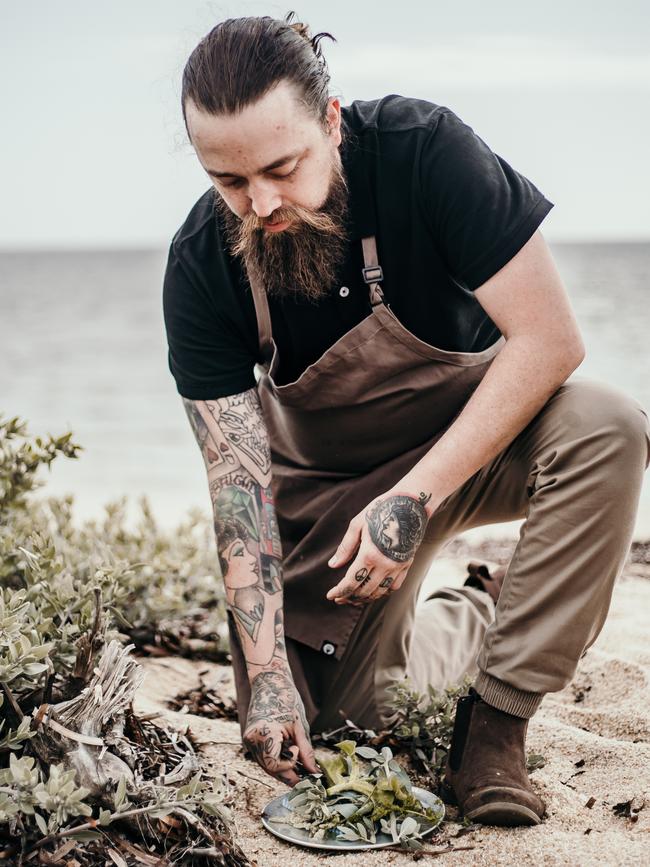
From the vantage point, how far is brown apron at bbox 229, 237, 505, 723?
2688 millimetres

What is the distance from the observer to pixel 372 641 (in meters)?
2.90

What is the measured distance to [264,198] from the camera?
7.81ft

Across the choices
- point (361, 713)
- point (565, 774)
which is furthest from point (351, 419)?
point (565, 774)

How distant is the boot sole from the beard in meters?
1.44

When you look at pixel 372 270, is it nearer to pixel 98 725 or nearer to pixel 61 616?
pixel 61 616

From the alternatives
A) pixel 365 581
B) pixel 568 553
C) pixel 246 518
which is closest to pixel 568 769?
pixel 568 553

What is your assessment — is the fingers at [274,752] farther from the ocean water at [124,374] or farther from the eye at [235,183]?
the ocean water at [124,374]

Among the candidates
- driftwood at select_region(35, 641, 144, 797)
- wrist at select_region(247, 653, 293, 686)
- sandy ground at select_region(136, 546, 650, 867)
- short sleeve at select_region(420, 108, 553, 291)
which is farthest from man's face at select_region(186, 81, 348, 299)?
sandy ground at select_region(136, 546, 650, 867)

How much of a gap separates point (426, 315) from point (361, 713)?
1216 millimetres

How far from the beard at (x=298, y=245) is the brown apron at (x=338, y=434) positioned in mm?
79

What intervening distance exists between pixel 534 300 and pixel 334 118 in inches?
30.6

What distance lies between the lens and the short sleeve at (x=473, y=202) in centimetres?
235

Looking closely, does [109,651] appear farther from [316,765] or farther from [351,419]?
[351,419]

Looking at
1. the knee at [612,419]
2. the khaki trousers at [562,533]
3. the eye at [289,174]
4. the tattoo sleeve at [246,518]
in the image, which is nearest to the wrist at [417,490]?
the khaki trousers at [562,533]
